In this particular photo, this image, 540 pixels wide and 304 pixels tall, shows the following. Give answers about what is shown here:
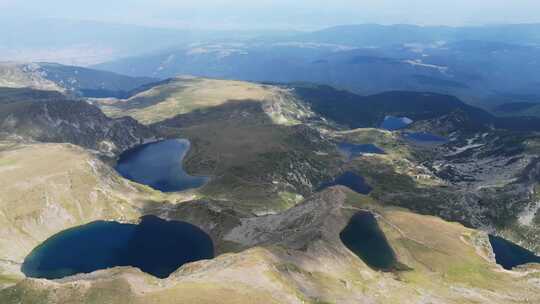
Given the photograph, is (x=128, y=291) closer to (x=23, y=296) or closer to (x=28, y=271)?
(x=23, y=296)

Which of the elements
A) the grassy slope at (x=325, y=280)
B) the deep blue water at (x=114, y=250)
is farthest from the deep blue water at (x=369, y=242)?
the deep blue water at (x=114, y=250)

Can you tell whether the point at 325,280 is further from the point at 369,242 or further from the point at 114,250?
the point at 114,250

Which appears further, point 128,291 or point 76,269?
point 76,269

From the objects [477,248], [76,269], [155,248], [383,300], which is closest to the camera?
[383,300]

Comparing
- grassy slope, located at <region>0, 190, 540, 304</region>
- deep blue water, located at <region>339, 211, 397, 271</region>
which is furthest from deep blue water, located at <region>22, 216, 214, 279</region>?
deep blue water, located at <region>339, 211, 397, 271</region>

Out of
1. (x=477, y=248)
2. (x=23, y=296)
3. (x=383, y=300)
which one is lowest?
(x=477, y=248)

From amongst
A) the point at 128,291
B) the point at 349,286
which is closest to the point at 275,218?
the point at 349,286

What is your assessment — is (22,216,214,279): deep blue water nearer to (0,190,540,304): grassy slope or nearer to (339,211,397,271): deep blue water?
(0,190,540,304): grassy slope
